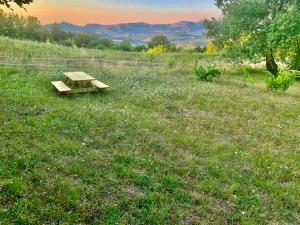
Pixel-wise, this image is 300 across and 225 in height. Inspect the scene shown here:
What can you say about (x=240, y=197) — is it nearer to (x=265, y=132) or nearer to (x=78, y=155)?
(x=78, y=155)

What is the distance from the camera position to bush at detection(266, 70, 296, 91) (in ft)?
79.0

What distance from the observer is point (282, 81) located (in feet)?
80.5

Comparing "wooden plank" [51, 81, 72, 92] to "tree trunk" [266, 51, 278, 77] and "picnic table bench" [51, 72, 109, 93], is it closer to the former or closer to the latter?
"picnic table bench" [51, 72, 109, 93]

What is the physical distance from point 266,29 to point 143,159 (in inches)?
863

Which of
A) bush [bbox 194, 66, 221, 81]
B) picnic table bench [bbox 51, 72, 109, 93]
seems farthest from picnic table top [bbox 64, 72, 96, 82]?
bush [bbox 194, 66, 221, 81]

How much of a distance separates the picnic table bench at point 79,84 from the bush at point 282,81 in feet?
39.5

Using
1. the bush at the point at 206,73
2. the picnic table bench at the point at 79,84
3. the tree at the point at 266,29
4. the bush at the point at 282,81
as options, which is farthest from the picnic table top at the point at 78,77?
the tree at the point at 266,29

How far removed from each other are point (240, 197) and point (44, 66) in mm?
21274

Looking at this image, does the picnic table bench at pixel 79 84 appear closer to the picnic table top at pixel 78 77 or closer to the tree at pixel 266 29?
the picnic table top at pixel 78 77

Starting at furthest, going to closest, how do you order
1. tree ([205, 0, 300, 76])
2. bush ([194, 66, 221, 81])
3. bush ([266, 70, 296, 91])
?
1. bush ([194, 66, 221, 81])
2. tree ([205, 0, 300, 76])
3. bush ([266, 70, 296, 91])

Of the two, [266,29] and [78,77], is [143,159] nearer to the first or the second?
[78,77]

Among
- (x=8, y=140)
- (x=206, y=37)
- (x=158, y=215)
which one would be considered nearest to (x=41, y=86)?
(x=8, y=140)

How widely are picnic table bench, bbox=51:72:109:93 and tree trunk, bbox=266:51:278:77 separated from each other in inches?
740

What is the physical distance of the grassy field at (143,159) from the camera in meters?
9.12
